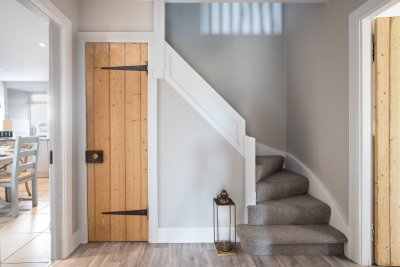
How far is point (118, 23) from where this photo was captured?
2.77 metres

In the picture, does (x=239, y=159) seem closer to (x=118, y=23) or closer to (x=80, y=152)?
(x=80, y=152)

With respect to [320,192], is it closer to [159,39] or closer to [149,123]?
[149,123]

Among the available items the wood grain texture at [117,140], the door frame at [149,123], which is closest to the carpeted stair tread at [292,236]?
the door frame at [149,123]

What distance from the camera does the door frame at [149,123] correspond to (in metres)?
2.73

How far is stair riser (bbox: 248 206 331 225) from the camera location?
2.70 meters

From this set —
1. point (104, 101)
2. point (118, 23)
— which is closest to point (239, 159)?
point (104, 101)

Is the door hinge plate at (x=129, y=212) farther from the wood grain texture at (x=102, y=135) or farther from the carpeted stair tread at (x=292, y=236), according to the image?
the carpeted stair tread at (x=292, y=236)

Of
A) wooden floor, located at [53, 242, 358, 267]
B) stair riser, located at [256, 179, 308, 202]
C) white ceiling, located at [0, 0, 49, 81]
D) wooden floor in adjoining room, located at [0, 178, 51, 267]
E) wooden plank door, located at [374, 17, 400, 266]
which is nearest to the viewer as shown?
wooden plank door, located at [374, 17, 400, 266]

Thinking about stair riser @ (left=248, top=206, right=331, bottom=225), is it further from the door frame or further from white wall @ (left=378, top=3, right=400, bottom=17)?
white wall @ (left=378, top=3, right=400, bottom=17)

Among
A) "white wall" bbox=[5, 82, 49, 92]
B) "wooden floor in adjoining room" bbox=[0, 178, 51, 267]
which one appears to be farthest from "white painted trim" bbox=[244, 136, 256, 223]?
"white wall" bbox=[5, 82, 49, 92]

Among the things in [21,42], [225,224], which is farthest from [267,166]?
[21,42]

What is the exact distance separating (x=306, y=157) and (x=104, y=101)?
2483 mm

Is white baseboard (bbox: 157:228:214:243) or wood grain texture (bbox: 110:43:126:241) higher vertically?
wood grain texture (bbox: 110:43:126:241)

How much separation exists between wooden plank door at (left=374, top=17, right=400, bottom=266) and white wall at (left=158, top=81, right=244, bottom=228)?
1.24 metres
